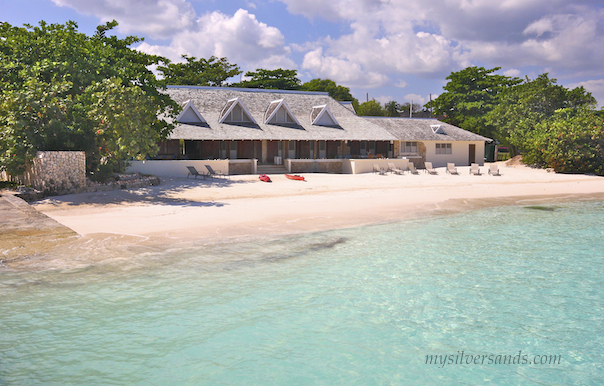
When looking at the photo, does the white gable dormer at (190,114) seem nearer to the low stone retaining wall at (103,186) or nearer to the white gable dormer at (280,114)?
the white gable dormer at (280,114)

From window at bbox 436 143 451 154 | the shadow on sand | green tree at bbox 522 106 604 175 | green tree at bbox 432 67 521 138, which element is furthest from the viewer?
green tree at bbox 432 67 521 138

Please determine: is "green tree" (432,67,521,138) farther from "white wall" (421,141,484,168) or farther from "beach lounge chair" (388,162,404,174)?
"beach lounge chair" (388,162,404,174)

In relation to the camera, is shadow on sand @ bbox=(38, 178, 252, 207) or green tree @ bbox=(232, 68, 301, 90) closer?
shadow on sand @ bbox=(38, 178, 252, 207)

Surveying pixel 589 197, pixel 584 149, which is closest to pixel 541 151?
pixel 584 149

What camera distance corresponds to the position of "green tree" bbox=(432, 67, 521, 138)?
5519 centimetres

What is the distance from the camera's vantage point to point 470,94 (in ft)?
184

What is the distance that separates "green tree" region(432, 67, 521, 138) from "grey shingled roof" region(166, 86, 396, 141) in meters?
20.8

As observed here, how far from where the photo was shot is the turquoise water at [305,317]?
20.9 ft

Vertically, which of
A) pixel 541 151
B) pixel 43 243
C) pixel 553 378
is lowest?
pixel 553 378

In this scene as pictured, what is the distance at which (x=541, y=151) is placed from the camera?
38812 mm

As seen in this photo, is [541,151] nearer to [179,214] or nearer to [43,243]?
[179,214]

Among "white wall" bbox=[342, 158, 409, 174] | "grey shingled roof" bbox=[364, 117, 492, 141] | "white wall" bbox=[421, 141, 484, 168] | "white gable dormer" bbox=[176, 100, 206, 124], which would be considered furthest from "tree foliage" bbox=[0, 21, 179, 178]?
"white wall" bbox=[421, 141, 484, 168]

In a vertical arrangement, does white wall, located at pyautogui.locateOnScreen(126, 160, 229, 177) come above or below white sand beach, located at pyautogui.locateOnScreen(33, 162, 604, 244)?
above

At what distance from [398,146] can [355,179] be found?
12501 mm
